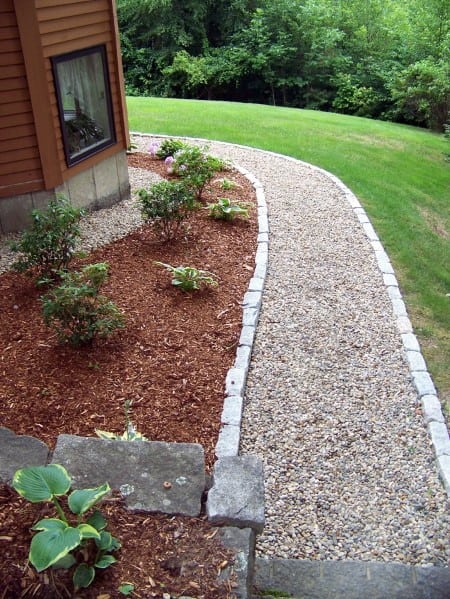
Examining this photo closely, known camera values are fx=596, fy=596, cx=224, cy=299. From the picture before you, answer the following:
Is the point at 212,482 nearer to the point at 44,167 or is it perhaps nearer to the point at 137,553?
the point at 137,553

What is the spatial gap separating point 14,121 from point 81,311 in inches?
117

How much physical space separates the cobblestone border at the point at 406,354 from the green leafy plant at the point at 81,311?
39.0 inches

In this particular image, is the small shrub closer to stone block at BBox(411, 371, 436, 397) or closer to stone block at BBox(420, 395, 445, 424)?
stone block at BBox(411, 371, 436, 397)

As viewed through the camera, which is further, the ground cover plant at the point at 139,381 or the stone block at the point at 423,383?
the stone block at the point at 423,383

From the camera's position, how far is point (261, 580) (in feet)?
9.26

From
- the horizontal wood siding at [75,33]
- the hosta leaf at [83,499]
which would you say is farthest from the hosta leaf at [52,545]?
the horizontal wood siding at [75,33]

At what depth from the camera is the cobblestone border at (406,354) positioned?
3.79m

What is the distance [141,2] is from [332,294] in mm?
18375

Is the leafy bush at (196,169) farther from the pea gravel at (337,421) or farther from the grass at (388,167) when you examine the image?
the grass at (388,167)

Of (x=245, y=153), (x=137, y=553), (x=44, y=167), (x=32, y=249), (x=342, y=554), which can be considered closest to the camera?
(x=137, y=553)

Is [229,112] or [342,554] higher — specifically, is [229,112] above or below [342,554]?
above

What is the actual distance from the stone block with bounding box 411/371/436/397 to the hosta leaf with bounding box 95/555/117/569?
9.26ft

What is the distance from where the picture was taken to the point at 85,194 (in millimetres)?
7242

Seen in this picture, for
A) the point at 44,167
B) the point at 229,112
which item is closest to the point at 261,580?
the point at 44,167
